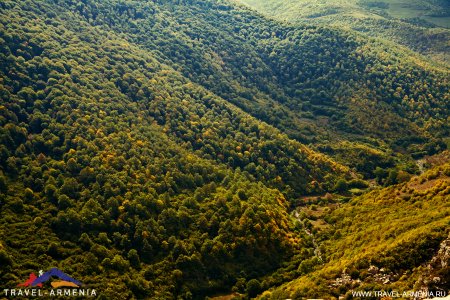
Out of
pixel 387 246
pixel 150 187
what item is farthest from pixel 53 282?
pixel 387 246

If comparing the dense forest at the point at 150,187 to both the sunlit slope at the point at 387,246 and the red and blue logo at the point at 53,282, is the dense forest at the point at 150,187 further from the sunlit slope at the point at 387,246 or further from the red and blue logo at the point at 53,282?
the red and blue logo at the point at 53,282

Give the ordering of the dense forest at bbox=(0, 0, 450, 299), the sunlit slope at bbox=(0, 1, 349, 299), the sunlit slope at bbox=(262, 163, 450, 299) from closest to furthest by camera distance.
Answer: the sunlit slope at bbox=(262, 163, 450, 299) < the dense forest at bbox=(0, 0, 450, 299) < the sunlit slope at bbox=(0, 1, 349, 299)

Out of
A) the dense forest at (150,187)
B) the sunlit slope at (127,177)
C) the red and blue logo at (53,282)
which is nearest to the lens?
the red and blue logo at (53,282)

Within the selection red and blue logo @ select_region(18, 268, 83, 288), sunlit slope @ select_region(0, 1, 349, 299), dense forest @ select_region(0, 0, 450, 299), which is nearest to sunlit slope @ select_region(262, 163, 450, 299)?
dense forest @ select_region(0, 0, 450, 299)

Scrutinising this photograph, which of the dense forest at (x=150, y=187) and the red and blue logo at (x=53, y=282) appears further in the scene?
the dense forest at (x=150, y=187)

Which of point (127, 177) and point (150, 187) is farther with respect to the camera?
point (150, 187)

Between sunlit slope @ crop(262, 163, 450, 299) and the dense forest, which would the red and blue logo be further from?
sunlit slope @ crop(262, 163, 450, 299)

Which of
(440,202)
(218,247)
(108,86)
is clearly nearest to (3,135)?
(108,86)

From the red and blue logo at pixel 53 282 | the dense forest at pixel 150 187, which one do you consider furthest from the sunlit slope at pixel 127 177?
the red and blue logo at pixel 53 282

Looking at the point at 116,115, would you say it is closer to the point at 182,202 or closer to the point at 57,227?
the point at 182,202

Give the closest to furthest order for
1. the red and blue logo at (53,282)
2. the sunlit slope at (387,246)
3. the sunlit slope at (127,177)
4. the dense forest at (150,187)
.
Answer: the sunlit slope at (387,246)
the red and blue logo at (53,282)
the dense forest at (150,187)
the sunlit slope at (127,177)

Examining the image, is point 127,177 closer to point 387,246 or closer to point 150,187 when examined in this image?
point 150,187

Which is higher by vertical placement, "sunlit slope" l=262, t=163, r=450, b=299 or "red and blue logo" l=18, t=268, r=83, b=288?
"sunlit slope" l=262, t=163, r=450, b=299
